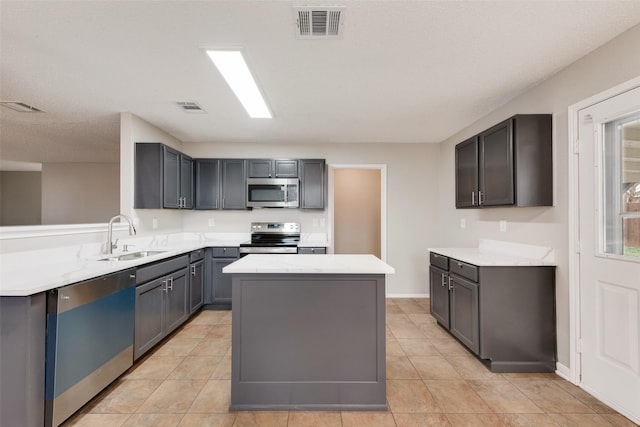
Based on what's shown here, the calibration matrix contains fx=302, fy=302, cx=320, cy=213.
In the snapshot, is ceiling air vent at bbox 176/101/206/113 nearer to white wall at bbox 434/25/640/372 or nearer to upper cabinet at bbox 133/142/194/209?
upper cabinet at bbox 133/142/194/209

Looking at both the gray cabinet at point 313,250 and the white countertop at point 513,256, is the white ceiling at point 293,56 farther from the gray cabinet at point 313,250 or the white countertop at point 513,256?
the gray cabinet at point 313,250

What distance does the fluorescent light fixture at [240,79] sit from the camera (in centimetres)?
224

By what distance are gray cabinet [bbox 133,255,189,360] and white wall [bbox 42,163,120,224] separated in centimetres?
478

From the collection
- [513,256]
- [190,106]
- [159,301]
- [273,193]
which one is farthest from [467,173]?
[159,301]

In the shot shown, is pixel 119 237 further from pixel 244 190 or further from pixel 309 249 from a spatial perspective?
pixel 309 249

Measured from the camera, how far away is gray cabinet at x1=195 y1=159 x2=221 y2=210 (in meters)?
4.60

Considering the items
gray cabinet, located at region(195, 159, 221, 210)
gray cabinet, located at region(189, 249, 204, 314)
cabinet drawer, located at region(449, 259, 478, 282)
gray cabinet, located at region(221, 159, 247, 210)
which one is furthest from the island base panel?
gray cabinet, located at region(195, 159, 221, 210)

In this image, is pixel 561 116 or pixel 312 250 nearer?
pixel 561 116

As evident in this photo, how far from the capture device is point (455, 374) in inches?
99.2

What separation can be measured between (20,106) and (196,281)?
2.72 metres

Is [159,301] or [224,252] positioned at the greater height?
[224,252]

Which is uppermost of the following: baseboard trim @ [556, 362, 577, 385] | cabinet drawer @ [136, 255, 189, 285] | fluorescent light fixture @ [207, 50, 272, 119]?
fluorescent light fixture @ [207, 50, 272, 119]

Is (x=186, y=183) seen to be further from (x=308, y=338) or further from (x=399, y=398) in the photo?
(x=399, y=398)

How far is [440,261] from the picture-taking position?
3369 millimetres
